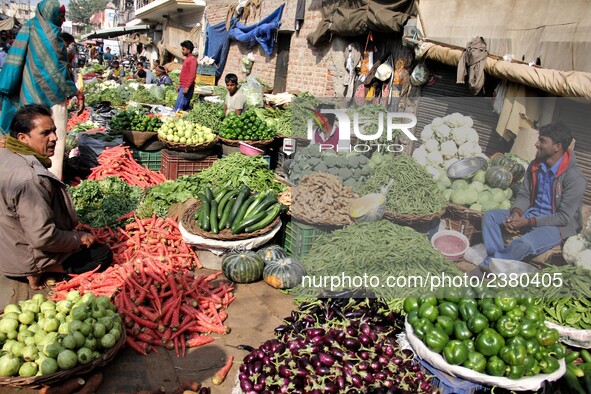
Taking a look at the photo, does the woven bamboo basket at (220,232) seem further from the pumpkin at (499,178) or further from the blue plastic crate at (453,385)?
the pumpkin at (499,178)

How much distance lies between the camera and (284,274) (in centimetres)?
461

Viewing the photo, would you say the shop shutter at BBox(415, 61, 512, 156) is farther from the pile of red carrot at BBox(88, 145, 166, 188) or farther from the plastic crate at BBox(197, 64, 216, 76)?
the plastic crate at BBox(197, 64, 216, 76)

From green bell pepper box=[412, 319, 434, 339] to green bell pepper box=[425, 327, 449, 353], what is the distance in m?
Result: 0.05

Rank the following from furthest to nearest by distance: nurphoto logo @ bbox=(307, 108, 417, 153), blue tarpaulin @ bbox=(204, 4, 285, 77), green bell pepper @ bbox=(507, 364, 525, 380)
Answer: blue tarpaulin @ bbox=(204, 4, 285, 77), nurphoto logo @ bbox=(307, 108, 417, 153), green bell pepper @ bbox=(507, 364, 525, 380)

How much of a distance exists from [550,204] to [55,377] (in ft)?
15.1

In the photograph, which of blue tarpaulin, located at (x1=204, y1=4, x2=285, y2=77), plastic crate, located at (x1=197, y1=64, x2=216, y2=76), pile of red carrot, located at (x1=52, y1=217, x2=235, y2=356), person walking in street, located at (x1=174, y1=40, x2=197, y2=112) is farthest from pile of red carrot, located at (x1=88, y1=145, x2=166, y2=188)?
plastic crate, located at (x1=197, y1=64, x2=216, y2=76)

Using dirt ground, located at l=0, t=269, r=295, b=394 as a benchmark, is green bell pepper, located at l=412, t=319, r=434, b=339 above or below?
above

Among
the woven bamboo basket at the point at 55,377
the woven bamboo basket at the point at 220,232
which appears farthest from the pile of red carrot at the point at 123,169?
the woven bamboo basket at the point at 55,377

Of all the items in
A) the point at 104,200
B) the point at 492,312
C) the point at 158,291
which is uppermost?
the point at 492,312

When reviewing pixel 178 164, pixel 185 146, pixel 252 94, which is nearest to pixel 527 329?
pixel 185 146

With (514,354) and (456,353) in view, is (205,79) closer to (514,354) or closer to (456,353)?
(456,353)

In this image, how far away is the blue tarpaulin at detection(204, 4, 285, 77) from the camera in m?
13.8

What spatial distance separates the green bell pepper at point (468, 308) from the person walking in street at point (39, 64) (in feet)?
18.2

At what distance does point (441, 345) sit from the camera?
3018mm
